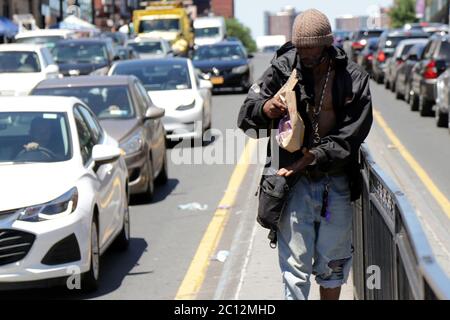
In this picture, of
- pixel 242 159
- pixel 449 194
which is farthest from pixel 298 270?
pixel 242 159

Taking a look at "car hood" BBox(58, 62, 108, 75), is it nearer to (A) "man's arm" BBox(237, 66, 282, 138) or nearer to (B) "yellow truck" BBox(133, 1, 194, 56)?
(B) "yellow truck" BBox(133, 1, 194, 56)

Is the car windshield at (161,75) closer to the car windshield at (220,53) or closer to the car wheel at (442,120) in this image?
the car wheel at (442,120)

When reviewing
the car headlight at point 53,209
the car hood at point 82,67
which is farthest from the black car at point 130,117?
the car hood at point 82,67

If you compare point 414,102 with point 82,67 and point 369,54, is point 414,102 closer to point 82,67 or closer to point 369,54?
point 82,67

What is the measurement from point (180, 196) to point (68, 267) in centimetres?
617

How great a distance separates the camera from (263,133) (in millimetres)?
6633

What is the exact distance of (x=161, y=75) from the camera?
2169 cm

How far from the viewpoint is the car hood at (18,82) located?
24719mm

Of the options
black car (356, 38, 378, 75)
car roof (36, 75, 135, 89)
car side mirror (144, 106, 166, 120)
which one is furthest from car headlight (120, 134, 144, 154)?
black car (356, 38, 378, 75)

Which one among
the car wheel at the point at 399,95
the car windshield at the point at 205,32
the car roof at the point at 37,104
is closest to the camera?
the car roof at the point at 37,104

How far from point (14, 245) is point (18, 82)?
17068 mm

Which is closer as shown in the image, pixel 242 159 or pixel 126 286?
pixel 126 286

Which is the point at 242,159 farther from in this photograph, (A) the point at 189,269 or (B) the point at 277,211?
(B) the point at 277,211

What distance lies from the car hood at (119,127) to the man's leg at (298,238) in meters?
7.94
